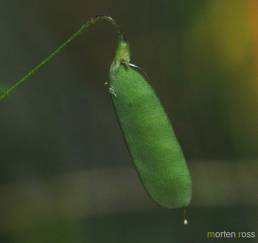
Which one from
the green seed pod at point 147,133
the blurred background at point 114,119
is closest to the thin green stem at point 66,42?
the green seed pod at point 147,133

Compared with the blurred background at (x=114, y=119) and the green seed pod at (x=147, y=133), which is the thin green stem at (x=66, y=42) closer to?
the green seed pod at (x=147, y=133)

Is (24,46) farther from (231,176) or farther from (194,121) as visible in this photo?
(231,176)

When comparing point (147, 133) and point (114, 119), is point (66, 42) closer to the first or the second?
point (147, 133)

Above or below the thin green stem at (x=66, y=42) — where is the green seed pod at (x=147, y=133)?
below

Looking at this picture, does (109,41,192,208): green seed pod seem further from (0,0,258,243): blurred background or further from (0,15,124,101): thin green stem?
(0,0,258,243): blurred background

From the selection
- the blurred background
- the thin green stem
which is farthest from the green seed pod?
the blurred background

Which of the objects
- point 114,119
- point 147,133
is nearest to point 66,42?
point 147,133

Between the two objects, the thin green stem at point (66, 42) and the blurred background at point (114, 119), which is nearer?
the thin green stem at point (66, 42)
